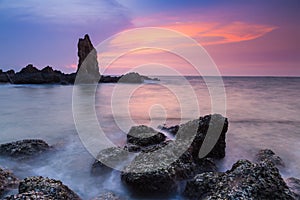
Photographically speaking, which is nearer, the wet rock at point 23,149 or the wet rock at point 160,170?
the wet rock at point 160,170

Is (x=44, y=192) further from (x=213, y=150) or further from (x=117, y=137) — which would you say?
(x=117, y=137)

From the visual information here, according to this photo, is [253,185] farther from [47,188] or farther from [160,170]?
[47,188]

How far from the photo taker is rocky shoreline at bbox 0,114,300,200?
11.7 feet

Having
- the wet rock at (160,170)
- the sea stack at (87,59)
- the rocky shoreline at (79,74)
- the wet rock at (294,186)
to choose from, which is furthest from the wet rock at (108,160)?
the sea stack at (87,59)

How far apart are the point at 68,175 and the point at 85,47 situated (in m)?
52.6

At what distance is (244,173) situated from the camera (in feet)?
12.4

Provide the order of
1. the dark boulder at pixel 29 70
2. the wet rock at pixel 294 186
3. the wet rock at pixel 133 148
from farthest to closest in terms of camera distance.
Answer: the dark boulder at pixel 29 70, the wet rock at pixel 133 148, the wet rock at pixel 294 186

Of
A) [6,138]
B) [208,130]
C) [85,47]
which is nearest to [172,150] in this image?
[208,130]

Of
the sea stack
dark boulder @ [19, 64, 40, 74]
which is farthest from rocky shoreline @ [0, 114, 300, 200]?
dark boulder @ [19, 64, 40, 74]

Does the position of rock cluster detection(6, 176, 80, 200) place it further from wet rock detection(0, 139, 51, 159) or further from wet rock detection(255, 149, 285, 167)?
wet rock detection(255, 149, 285, 167)

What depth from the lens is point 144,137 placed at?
7.15m

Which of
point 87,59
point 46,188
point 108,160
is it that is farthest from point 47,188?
point 87,59

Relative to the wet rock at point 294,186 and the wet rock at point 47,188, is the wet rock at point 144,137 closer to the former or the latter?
the wet rock at point 47,188

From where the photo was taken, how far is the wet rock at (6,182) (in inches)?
182
